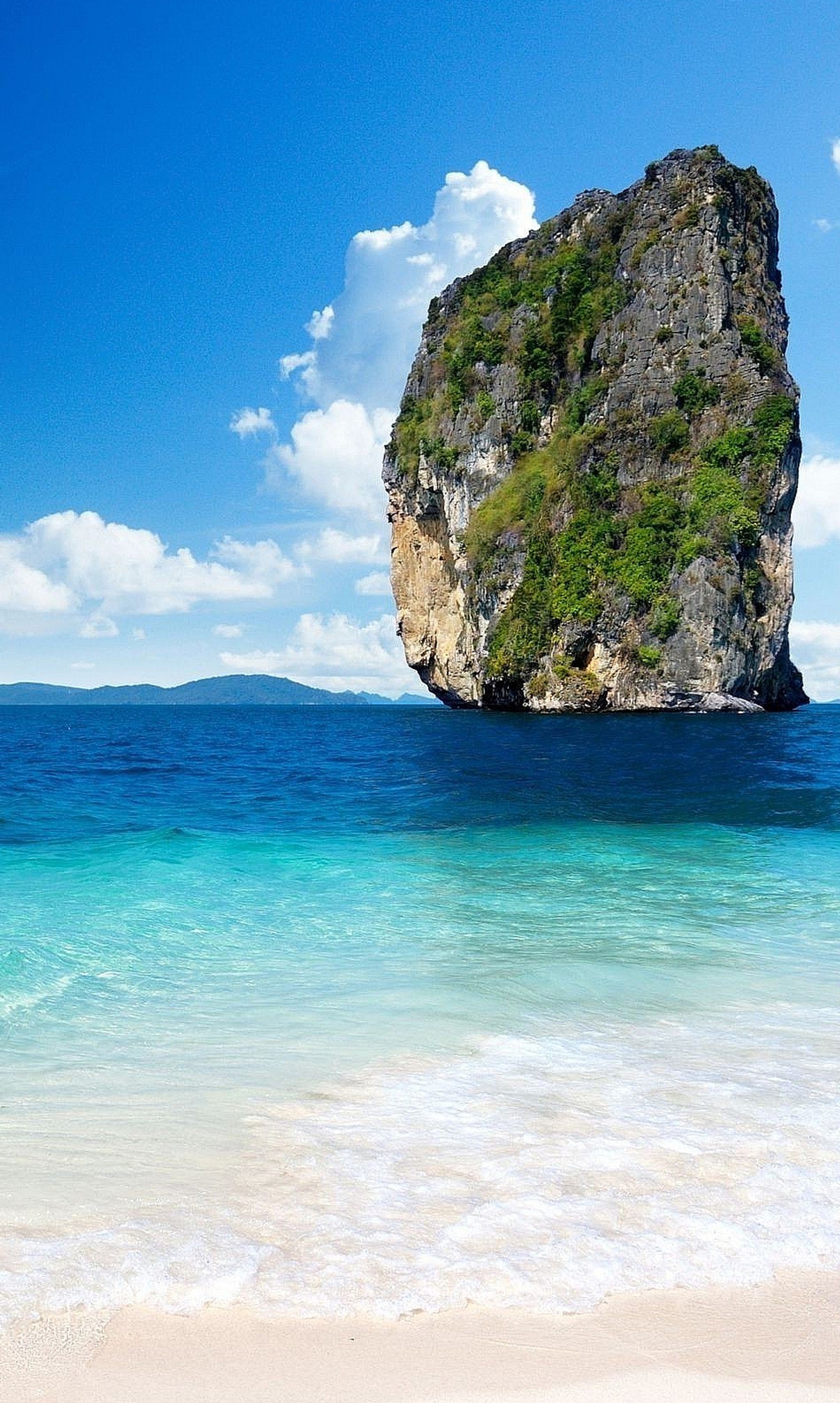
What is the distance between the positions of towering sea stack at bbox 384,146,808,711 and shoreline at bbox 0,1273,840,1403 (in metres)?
48.9

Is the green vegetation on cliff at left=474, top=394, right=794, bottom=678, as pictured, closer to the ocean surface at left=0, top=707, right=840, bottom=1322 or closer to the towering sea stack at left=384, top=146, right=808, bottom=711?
the towering sea stack at left=384, top=146, right=808, bottom=711

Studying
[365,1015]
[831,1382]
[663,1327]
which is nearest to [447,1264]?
[663,1327]

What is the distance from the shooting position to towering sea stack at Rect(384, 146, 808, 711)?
49.5 metres

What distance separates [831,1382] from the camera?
212 cm

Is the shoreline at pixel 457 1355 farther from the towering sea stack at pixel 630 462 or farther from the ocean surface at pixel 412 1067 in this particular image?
the towering sea stack at pixel 630 462

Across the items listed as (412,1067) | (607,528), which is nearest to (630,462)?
(607,528)

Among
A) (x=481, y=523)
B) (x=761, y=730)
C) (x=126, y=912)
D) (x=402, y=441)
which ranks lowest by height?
(x=126, y=912)

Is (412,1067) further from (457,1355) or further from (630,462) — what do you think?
(630,462)

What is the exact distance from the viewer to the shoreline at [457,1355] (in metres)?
2.10

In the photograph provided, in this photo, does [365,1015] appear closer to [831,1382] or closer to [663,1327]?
[663,1327]

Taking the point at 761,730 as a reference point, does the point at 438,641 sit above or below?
above

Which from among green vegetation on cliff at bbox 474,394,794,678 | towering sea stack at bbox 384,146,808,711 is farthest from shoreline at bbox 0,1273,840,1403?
green vegetation on cliff at bbox 474,394,794,678

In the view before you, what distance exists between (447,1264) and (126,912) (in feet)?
22.6

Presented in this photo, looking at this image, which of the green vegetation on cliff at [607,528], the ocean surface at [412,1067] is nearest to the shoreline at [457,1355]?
the ocean surface at [412,1067]
